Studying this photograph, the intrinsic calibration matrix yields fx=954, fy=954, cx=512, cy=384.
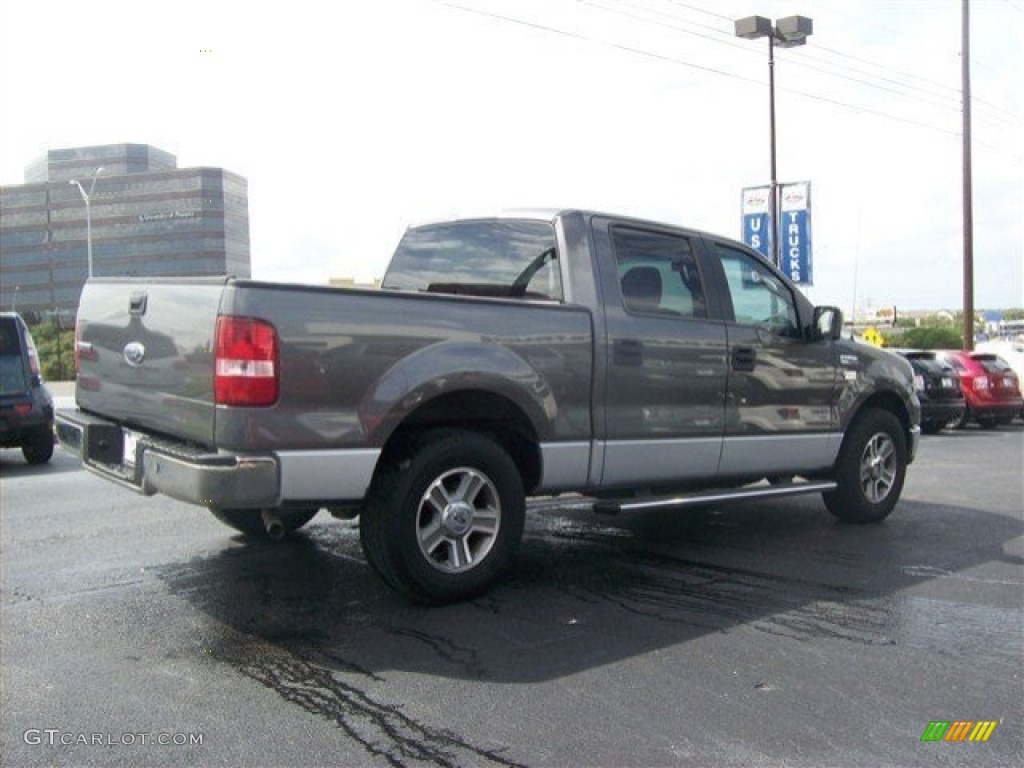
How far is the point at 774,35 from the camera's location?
2230 centimetres

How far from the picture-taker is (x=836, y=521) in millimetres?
7219

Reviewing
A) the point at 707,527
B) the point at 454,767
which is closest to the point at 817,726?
the point at 454,767

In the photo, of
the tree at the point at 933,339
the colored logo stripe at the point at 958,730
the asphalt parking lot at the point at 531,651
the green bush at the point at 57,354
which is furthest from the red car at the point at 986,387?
the green bush at the point at 57,354

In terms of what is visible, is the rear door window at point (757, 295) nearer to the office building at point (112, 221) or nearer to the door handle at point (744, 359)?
the door handle at point (744, 359)

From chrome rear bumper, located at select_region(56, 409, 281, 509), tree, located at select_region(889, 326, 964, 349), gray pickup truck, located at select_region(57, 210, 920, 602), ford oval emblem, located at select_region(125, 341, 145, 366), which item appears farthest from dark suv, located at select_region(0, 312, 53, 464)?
tree, located at select_region(889, 326, 964, 349)

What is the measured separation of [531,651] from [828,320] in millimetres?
3637

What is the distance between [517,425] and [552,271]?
94 cm

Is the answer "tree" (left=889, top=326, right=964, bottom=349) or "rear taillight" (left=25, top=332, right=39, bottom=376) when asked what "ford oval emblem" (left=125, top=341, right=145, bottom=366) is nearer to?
"rear taillight" (left=25, top=332, right=39, bottom=376)

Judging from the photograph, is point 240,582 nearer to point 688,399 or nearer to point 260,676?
point 260,676

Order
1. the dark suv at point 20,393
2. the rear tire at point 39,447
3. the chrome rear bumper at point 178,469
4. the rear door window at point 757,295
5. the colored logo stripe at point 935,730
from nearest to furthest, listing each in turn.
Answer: the colored logo stripe at point 935,730
the chrome rear bumper at point 178,469
the rear door window at point 757,295
the dark suv at point 20,393
the rear tire at point 39,447

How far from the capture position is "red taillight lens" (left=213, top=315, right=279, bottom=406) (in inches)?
158

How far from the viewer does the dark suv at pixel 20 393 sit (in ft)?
34.9

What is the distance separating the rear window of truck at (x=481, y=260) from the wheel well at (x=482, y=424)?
78cm

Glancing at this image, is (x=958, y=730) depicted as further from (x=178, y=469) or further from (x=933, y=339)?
(x=933, y=339)
